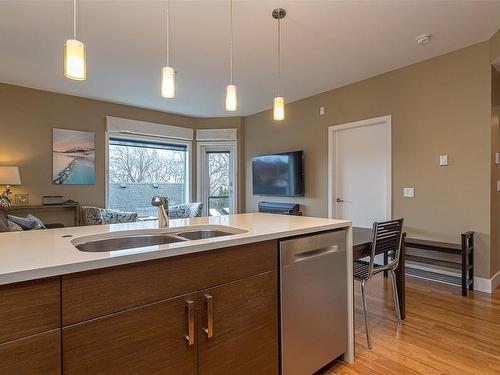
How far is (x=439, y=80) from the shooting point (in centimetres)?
340

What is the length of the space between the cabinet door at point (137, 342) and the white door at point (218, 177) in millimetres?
4933

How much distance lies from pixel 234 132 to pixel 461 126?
389 cm

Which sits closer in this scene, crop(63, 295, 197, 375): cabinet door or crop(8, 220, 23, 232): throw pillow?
crop(63, 295, 197, 375): cabinet door

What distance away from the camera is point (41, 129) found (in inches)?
171

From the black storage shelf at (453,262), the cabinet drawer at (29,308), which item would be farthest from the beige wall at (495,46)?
the cabinet drawer at (29,308)

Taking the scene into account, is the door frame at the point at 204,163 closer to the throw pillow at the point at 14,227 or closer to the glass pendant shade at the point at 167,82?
the throw pillow at the point at 14,227

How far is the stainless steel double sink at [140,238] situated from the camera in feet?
4.83

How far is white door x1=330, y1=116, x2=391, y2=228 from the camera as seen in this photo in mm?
3925

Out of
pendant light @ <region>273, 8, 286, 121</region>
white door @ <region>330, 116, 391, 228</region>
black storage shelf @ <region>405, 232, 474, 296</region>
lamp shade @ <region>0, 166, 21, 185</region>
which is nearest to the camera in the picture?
pendant light @ <region>273, 8, 286, 121</region>

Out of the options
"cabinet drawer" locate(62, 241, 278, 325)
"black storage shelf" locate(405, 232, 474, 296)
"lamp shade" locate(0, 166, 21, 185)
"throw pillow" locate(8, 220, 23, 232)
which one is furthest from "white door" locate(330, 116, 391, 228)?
"lamp shade" locate(0, 166, 21, 185)

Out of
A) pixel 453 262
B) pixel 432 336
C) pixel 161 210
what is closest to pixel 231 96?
pixel 161 210

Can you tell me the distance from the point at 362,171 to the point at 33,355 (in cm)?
411

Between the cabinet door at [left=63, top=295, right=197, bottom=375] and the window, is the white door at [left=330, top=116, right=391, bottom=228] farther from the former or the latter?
the cabinet door at [left=63, top=295, right=197, bottom=375]

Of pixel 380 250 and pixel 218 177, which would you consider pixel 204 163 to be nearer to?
pixel 218 177
